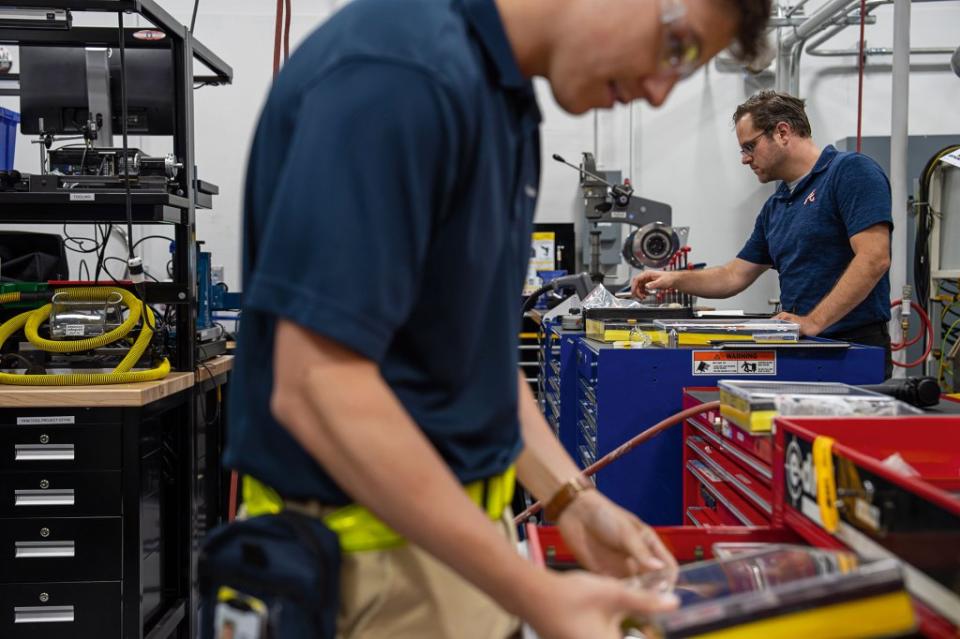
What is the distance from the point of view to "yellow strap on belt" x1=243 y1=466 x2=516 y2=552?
734 millimetres

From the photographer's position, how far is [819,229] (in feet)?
9.04

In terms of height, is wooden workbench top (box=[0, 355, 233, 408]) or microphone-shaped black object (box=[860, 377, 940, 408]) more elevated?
microphone-shaped black object (box=[860, 377, 940, 408])

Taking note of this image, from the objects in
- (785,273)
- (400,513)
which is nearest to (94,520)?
(400,513)

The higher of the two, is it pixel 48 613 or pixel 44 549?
pixel 44 549

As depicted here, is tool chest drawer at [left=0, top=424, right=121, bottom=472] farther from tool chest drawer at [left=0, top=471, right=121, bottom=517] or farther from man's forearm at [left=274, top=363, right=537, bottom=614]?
man's forearm at [left=274, top=363, right=537, bottom=614]

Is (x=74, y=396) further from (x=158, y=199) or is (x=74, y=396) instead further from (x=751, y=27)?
(x=751, y=27)

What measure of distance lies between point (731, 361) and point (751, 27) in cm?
138

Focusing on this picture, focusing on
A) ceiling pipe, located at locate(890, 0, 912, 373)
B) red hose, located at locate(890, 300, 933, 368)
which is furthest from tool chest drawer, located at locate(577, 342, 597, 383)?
red hose, located at locate(890, 300, 933, 368)

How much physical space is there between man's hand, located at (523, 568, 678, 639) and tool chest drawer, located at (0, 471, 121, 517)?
188cm

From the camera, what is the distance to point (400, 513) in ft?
2.02

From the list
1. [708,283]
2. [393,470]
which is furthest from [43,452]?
[708,283]

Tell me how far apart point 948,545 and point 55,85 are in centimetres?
273

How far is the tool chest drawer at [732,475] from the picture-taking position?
1320 millimetres

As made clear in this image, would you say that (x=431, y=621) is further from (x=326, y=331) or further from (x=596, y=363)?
(x=596, y=363)
